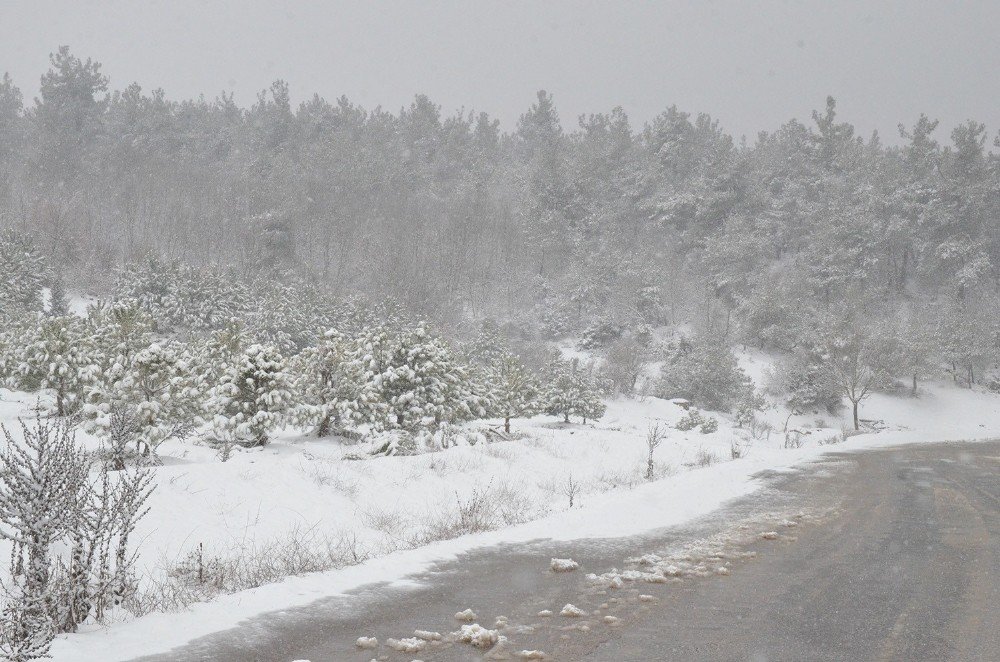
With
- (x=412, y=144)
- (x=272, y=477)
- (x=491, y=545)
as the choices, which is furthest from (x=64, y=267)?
(x=491, y=545)

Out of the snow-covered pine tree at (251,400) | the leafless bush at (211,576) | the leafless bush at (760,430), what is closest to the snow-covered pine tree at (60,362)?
the snow-covered pine tree at (251,400)

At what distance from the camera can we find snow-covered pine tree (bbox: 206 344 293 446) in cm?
1681

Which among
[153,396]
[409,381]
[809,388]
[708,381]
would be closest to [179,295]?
[409,381]

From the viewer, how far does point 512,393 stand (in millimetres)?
24625

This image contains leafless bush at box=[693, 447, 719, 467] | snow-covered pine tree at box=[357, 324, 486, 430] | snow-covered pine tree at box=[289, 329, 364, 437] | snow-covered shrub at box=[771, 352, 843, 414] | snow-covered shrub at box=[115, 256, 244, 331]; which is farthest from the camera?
snow-covered shrub at box=[771, 352, 843, 414]

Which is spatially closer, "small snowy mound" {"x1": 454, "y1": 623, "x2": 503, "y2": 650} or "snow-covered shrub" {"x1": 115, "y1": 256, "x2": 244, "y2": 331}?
"small snowy mound" {"x1": 454, "y1": 623, "x2": 503, "y2": 650}

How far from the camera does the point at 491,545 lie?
7609mm

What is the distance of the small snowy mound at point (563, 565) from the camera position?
653 centimetres

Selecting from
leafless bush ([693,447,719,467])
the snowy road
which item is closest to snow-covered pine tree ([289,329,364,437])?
leafless bush ([693,447,719,467])

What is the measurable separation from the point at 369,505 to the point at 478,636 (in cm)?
633

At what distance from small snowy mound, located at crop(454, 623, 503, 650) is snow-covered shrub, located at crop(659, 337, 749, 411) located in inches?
1648

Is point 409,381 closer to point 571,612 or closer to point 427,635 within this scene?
point 571,612

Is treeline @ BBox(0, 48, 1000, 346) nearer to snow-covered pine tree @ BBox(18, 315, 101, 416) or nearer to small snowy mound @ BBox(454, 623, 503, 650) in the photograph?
snow-covered pine tree @ BBox(18, 315, 101, 416)

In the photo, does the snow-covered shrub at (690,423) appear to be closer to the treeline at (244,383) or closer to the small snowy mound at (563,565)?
the treeline at (244,383)
